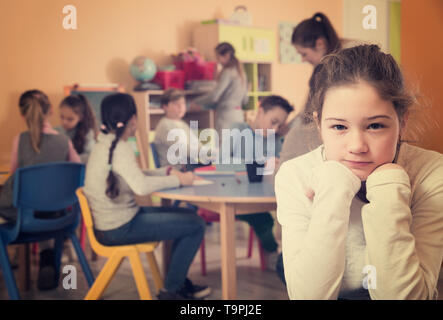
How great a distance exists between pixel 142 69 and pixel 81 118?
1156mm

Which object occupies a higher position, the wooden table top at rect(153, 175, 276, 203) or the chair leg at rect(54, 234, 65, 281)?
the wooden table top at rect(153, 175, 276, 203)

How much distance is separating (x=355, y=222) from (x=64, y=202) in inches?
68.3

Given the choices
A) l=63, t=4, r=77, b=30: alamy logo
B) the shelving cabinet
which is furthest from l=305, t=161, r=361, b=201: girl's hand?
the shelving cabinet

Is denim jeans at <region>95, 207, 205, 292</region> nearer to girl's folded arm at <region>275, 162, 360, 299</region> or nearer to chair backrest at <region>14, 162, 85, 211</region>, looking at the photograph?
chair backrest at <region>14, 162, 85, 211</region>

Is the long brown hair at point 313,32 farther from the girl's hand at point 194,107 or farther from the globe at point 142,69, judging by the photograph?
the girl's hand at point 194,107

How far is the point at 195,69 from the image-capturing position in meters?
4.37

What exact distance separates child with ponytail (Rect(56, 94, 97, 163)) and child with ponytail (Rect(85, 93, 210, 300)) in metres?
0.98

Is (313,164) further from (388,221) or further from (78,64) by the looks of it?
(78,64)

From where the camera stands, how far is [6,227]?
205cm

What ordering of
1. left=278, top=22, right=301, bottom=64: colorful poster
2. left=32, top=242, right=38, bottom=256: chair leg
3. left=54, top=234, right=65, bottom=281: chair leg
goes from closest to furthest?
left=54, top=234, right=65, bottom=281: chair leg, left=32, top=242, right=38, bottom=256: chair leg, left=278, top=22, right=301, bottom=64: colorful poster

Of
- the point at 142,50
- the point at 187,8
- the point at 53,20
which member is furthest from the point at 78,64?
the point at 53,20

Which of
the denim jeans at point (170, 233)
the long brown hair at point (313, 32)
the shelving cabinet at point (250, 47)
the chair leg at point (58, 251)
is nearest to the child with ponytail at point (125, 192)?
the denim jeans at point (170, 233)

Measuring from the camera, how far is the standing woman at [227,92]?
3.96 metres

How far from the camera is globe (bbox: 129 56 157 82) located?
13.3 feet
